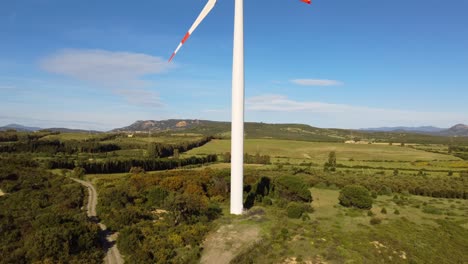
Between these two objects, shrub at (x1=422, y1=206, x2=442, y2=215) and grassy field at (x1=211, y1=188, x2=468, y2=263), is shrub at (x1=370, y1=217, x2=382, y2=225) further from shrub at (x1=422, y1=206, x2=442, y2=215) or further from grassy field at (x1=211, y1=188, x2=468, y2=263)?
shrub at (x1=422, y1=206, x2=442, y2=215)

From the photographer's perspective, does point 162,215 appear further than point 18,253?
Yes

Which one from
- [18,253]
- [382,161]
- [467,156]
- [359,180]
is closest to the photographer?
[18,253]

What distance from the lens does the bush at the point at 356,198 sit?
177 feet

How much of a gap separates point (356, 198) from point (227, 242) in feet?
92.8

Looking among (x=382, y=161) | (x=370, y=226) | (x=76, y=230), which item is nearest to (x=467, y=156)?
(x=382, y=161)

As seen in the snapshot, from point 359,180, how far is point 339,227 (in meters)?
47.4

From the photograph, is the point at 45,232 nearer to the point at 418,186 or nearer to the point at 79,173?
the point at 79,173

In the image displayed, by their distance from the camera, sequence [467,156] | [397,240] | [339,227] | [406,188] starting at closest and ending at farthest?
[397,240] → [339,227] → [406,188] → [467,156]

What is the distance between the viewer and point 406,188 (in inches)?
3034

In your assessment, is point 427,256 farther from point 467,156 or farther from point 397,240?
point 467,156

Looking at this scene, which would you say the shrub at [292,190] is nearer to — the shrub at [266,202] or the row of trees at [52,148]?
the shrub at [266,202]

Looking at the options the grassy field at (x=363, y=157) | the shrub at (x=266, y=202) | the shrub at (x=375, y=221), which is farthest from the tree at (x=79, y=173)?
the shrub at (x=375, y=221)

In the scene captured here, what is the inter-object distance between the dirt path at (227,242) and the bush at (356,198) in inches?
882

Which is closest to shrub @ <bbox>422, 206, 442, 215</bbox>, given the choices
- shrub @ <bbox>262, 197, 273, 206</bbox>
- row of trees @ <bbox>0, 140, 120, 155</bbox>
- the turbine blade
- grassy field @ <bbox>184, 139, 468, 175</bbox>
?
shrub @ <bbox>262, 197, 273, 206</bbox>
